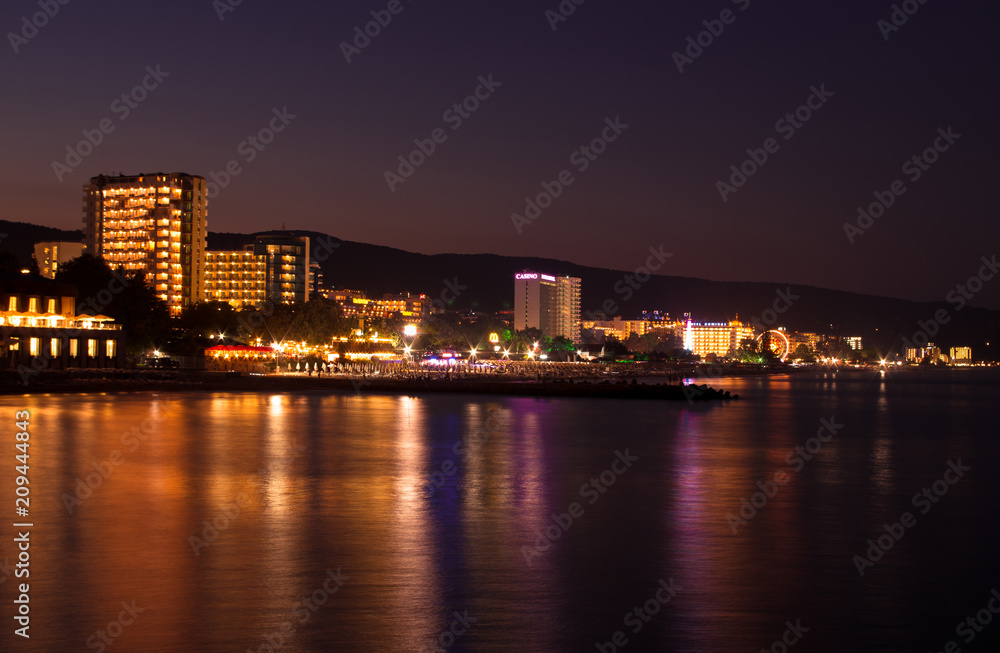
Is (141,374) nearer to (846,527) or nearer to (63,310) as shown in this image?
(63,310)

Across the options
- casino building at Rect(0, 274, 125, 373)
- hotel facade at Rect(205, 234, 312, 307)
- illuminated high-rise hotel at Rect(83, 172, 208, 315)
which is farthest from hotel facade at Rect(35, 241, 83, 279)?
casino building at Rect(0, 274, 125, 373)

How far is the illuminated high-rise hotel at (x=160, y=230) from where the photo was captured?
154875mm

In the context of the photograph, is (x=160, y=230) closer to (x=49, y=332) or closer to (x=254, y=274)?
(x=254, y=274)

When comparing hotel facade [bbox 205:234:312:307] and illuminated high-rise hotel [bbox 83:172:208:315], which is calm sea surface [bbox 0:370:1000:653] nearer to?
illuminated high-rise hotel [bbox 83:172:208:315]

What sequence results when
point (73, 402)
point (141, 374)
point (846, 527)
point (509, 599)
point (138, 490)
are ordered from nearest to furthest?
point (509, 599), point (846, 527), point (138, 490), point (73, 402), point (141, 374)

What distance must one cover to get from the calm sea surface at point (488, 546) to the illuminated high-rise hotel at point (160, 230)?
5133 inches

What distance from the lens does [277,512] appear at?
17281mm

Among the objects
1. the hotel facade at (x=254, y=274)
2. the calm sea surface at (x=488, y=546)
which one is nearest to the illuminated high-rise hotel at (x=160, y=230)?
the hotel facade at (x=254, y=274)

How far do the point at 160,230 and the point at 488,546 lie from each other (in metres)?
155

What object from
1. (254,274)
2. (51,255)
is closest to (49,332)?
(51,255)

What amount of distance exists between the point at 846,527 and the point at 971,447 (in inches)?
909

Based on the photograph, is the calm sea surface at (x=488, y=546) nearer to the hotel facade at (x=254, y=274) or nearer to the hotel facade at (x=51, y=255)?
the hotel facade at (x=51, y=255)

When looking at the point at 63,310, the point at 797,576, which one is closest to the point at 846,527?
the point at 797,576

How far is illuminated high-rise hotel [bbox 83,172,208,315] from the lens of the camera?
6097 inches
